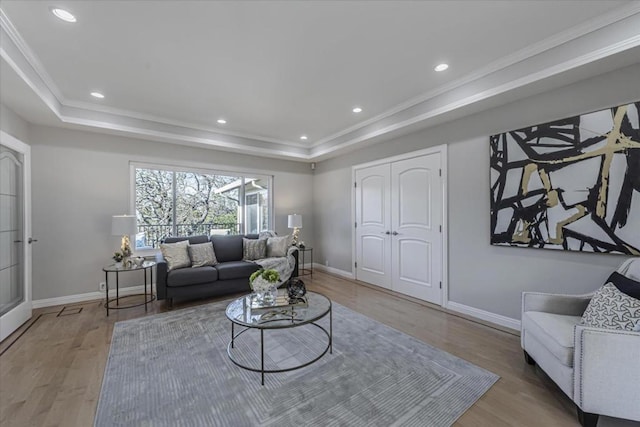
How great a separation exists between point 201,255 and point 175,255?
0.36 m

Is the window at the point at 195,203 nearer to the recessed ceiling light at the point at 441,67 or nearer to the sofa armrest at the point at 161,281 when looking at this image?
the sofa armrest at the point at 161,281

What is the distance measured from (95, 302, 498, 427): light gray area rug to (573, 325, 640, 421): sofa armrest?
0.58 m

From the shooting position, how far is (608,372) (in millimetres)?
1584

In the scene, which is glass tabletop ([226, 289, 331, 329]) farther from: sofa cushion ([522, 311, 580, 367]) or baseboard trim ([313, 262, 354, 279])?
baseboard trim ([313, 262, 354, 279])

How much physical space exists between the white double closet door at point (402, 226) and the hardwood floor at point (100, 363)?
0.54m

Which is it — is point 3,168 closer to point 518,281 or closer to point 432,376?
point 432,376

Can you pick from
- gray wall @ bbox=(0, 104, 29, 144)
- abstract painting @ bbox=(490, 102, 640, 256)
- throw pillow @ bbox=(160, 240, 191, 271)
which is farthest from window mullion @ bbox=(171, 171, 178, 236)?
abstract painting @ bbox=(490, 102, 640, 256)

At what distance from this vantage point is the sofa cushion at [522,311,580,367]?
69.2 inches

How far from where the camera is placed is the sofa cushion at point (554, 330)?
5.76 ft

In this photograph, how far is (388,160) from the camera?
Result: 14.8 feet

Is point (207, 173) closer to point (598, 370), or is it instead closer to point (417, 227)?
point (417, 227)

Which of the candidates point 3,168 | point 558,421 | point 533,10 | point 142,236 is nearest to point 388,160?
point 533,10

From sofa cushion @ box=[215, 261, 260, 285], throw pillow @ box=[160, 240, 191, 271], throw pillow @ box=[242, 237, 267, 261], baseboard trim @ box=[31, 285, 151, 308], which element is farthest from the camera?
throw pillow @ box=[242, 237, 267, 261]

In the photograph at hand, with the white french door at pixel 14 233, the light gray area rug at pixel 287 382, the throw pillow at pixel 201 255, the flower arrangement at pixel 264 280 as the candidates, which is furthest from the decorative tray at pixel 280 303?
the white french door at pixel 14 233
